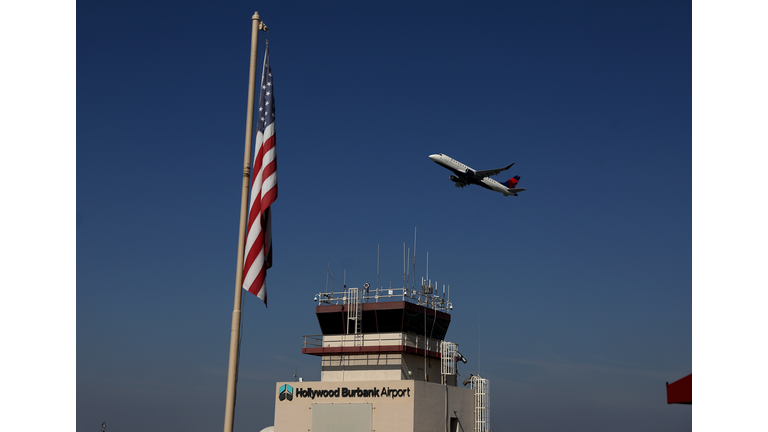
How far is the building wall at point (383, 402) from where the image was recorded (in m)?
29.8

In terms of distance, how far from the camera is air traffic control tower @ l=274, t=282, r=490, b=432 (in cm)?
3033

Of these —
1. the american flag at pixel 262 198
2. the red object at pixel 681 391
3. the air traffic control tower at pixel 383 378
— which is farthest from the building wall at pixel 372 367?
the red object at pixel 681 391

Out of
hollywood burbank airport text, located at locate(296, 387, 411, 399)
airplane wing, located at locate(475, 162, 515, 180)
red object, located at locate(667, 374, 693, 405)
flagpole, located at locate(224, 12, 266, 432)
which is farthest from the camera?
airplane wing, located at locate(475, 162, 515, 180)

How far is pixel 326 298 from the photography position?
35781 millimetres

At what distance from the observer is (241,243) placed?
14867 mm

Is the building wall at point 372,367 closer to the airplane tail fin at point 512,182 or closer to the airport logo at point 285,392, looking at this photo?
the airport logo at point 285,392

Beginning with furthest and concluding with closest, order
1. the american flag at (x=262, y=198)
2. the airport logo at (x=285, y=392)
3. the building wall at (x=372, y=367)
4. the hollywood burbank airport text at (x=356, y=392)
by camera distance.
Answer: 1. the building wall at (x=372, y=367)
2. the airport logo at (x=285, y=392)
3. the hollywood burbank airport text at (x=356, y=392)
4. the american flag at (x=262, y=198)

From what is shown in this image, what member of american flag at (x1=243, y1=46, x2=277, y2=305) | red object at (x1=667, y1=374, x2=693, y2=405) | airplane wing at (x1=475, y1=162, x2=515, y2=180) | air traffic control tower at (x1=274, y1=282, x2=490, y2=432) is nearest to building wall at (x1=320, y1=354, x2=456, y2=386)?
air traffic control tower at (x1=274, y1=282, x2=490, y2=432)

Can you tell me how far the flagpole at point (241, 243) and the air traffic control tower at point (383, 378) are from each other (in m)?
16.8

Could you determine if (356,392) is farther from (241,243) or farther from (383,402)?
(241,243)

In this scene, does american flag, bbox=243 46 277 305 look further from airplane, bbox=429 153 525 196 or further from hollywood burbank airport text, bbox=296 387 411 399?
airplane, bbox=429 153 525 196

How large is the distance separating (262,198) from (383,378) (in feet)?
66.6

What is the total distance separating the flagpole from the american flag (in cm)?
23
